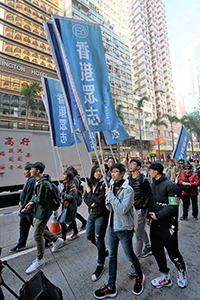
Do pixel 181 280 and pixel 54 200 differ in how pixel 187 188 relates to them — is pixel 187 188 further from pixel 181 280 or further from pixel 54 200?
pixel 54 200

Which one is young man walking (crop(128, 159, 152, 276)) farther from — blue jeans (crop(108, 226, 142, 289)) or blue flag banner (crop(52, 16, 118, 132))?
blue flag banner (crop(52, 16, 118, 132))

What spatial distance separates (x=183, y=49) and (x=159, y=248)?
550 ft

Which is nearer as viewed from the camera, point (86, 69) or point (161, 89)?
point (86, 69)

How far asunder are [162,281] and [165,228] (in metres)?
0.79

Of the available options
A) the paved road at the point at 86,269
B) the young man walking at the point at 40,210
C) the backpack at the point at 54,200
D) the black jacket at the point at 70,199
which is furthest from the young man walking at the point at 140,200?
Result: the young man walking at the point at 40,210

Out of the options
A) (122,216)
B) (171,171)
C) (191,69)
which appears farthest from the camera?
(191,69)

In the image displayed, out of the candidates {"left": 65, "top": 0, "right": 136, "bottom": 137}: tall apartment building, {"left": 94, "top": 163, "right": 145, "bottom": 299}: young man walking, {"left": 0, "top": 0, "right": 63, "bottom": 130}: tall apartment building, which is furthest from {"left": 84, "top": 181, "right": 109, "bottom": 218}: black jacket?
{"left": 65, "top": 0, "right": 136, "bottom": 137}: tall apartment building

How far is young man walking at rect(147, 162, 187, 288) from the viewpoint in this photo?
88.3 inches

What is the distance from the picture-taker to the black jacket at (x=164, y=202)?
225 cm

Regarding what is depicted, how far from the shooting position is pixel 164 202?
2350mm

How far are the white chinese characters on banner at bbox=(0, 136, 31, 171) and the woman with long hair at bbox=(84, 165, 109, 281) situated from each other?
6376mm

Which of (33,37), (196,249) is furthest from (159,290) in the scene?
(33,37)

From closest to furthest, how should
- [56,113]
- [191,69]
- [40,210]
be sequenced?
[40,210] < [56,113] < [191,69]

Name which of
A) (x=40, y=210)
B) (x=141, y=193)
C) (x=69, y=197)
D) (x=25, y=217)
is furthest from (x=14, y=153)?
(x=141, y=193)
